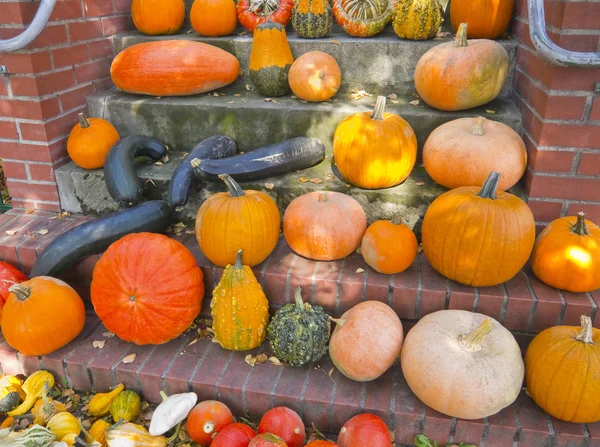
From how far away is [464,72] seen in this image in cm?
302

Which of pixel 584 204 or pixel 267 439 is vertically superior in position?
pixel 584 204

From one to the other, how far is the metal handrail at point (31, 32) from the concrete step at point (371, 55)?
1326 millimetres

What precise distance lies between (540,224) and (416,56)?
60.6 inches

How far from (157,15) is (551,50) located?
303 centimetres

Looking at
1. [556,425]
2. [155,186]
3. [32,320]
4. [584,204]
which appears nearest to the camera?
[556,425]

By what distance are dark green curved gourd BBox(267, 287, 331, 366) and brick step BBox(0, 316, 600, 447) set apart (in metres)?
0.09

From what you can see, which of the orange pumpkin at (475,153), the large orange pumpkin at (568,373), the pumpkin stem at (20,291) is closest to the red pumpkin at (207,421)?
the pumpkin stem at (20,291)

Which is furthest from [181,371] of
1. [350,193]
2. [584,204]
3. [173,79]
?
[584,204]

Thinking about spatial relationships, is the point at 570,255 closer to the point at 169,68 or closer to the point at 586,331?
the point at 586,331

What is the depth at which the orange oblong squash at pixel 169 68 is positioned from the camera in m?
3.56

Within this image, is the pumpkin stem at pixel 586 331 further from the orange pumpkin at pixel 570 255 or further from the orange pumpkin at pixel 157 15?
the orange pumpkin at pixel 157 15

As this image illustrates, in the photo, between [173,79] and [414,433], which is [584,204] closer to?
[414,433]

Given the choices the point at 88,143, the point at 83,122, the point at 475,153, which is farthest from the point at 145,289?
the point at 475,153

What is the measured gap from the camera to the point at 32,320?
2.58m
